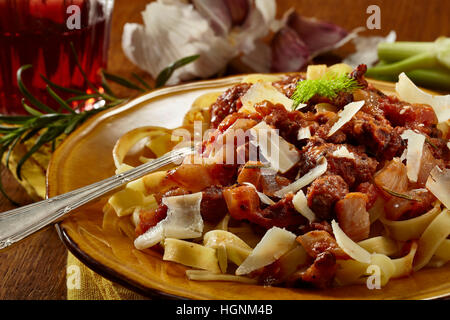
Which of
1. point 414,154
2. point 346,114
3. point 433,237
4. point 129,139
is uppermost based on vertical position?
point 346,114

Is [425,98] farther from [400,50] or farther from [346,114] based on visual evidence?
[400,50]

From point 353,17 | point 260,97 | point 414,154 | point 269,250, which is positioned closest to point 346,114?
point 414,154

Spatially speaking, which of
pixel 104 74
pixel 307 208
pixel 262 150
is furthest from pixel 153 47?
pixel 307 208

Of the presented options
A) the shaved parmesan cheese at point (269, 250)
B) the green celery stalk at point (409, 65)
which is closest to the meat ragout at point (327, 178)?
the shaved parmesan cheese at point (269, 250)

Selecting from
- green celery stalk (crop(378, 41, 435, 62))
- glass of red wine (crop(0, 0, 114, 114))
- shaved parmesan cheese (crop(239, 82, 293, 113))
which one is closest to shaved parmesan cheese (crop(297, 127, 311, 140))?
shaved parmesan cheese (crop(239, 82, 293, 113))

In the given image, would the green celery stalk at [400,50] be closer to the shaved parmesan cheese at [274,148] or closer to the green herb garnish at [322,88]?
the green herb garnish at [322,88]

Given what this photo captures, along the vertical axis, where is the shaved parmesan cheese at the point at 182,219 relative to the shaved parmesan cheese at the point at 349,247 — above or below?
below
